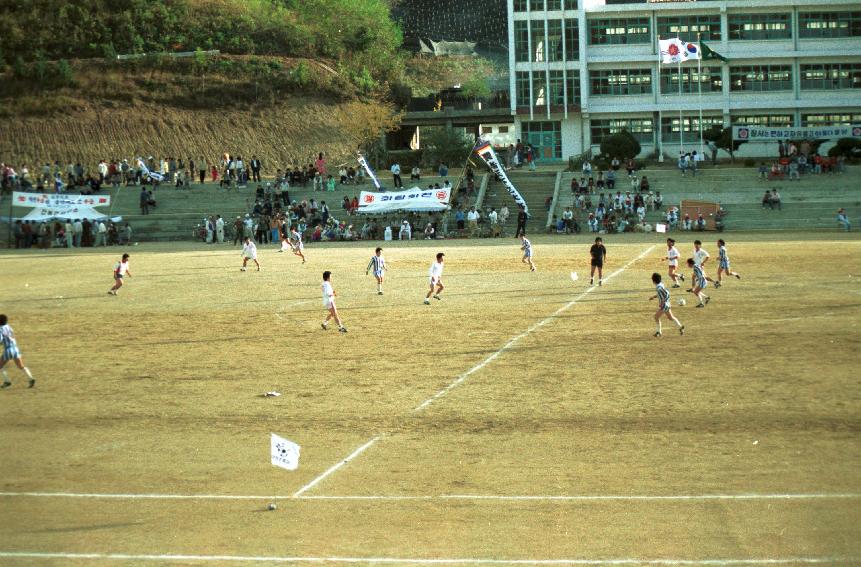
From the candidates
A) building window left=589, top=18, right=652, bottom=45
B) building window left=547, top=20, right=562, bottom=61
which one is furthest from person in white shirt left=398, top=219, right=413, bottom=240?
building window left=589, top=18, right=652, bottom=45

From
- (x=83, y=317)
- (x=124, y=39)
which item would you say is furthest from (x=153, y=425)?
(x=124, y=39)

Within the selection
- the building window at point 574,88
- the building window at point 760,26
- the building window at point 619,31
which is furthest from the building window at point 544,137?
the building window at point 760,26

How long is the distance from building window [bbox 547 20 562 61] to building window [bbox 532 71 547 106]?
4.41 ft

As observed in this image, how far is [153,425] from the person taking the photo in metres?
16.9

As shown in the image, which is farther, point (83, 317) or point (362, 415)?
point (83, 317)

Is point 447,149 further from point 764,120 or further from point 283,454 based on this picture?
point 283,454

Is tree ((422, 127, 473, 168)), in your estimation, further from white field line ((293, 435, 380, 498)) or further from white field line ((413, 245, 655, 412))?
white field line ((293, 435, 380, 498))

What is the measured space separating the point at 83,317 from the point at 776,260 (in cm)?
2384

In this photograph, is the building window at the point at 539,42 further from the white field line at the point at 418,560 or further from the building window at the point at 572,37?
the white field line at the point at 418,560

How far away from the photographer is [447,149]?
246 feet

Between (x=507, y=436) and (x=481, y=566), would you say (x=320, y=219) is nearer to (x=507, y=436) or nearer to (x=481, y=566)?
(x=507, y=436)

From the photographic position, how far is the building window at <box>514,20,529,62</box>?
3042 inches

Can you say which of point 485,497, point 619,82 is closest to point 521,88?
point 619,82

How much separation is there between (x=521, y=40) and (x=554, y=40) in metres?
2.38
